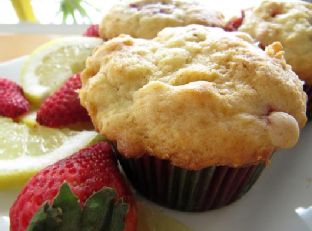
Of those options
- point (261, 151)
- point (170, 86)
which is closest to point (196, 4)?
point (170, 86)

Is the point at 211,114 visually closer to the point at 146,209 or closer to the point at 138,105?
the point at 138,105

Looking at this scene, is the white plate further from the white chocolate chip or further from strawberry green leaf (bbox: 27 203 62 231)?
strawberry green leaf (bbox: 27 203 62 231)

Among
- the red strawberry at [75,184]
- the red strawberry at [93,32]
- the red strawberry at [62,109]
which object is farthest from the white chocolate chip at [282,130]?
the red strawberry at [93,32]

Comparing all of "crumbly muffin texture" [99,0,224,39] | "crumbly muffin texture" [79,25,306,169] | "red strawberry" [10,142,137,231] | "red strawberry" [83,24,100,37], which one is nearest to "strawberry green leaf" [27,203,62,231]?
"red strawberry" [10,142,137,231]

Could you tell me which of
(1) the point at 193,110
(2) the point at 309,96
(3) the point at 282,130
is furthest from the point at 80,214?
(2) the point at 309,96

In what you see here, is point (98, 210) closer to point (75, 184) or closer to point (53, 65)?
point (75, 184)

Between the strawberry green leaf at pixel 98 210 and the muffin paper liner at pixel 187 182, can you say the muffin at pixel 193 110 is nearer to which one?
the muffin paper liner at pixel 187 182
